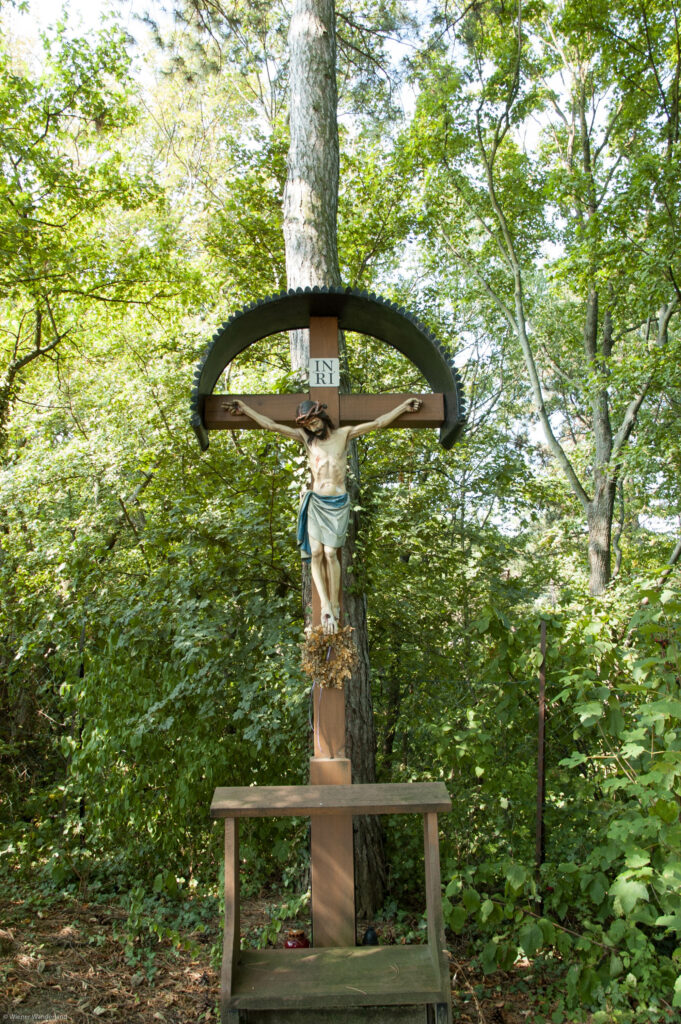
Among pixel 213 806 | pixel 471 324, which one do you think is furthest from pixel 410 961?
pixel 471 324

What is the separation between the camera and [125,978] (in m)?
3.32

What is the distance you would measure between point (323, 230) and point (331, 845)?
3575mm

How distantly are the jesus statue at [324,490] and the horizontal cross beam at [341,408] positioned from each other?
34 mm

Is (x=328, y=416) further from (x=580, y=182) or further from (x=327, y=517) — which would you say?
(x=580, y=182)

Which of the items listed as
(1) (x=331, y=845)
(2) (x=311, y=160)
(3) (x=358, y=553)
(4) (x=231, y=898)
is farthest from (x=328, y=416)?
(2) (x=311, y=160)

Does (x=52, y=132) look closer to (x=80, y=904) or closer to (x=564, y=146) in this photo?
(x=564, y=146)

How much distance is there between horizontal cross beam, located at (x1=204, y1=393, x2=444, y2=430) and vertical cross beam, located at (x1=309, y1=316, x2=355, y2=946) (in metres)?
1.20

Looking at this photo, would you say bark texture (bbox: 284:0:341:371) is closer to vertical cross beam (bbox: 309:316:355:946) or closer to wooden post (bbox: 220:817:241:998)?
vertical cross beam (bbox: 309:316:355:946)

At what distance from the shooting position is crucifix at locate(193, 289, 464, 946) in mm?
2758

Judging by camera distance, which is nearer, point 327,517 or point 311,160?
point 327,517

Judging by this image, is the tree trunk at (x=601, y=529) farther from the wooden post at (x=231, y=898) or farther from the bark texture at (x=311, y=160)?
the wooden post at (x=231, y=898)

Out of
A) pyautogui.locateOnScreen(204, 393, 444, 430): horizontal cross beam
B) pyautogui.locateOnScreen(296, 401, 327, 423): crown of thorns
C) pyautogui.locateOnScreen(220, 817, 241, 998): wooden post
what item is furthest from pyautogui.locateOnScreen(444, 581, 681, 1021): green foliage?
pyautogui.locateOnScreen(296, 401, 327, 423): crown of thorns

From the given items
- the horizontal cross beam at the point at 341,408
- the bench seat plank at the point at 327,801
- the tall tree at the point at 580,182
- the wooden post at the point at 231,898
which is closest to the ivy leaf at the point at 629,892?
the bench seat plank at the point at 327,801

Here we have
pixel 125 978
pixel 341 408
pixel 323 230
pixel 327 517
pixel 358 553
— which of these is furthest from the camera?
pixel 323 230
